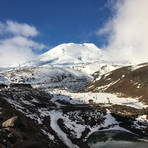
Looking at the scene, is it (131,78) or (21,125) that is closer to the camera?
(21,125)

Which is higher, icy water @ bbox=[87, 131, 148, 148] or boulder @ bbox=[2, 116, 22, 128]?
boulder @ bbox=[2, 116, 22, 128]

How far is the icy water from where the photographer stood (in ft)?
92.8

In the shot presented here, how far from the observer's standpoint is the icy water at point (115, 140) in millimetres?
28297

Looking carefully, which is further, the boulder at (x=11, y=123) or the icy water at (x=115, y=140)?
the icy water at (x=115, y=140)

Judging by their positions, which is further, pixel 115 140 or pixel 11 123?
pixel 115 140

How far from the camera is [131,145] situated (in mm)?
28312

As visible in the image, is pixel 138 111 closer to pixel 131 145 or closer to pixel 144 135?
pixel 144 135

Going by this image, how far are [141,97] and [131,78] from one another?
27.3 metres

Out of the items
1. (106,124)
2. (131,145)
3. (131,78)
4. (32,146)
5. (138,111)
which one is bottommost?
(131,145)

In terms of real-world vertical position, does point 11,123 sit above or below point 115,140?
above

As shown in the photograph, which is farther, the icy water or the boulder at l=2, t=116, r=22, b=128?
the icy water

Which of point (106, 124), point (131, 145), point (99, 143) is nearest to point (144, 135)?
point (131, 145)

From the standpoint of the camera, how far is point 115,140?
30.9 meters

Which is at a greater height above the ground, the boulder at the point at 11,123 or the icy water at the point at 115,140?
the boulder at the point at 11,123
